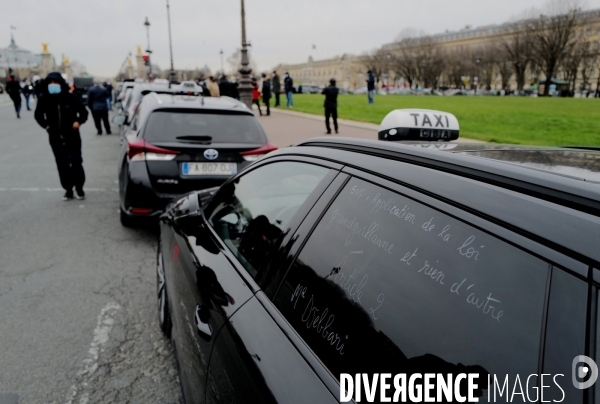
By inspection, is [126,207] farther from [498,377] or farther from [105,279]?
[498,377]

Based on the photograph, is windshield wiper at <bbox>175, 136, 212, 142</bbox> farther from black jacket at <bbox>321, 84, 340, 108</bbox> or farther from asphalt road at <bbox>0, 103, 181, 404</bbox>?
black jacket at <bbox>321, 84, 340, 108</bbox>

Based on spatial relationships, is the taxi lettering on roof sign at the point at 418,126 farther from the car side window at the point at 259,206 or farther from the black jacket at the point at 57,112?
the black jacket at the point at 57,112

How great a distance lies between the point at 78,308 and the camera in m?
3.83

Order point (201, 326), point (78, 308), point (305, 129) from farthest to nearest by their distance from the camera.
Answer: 1. point (305, 129)
2. point (78, 308)
3. point (201, 326)

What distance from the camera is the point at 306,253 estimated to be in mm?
1615

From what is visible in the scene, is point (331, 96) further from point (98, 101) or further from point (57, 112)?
point (57, 112)

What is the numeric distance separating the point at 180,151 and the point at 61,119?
2.84m

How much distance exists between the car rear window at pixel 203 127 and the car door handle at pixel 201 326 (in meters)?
3.69

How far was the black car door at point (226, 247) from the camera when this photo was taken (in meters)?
1.86

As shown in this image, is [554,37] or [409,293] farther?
[554,37]

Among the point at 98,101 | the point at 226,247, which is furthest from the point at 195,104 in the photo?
the point at 98,101

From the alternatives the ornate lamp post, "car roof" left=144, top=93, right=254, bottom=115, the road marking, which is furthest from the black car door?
the ornate lamp post

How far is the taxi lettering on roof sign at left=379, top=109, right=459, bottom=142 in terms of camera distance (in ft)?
13.7

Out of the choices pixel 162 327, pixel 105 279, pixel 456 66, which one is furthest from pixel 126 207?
pixel 456 66
